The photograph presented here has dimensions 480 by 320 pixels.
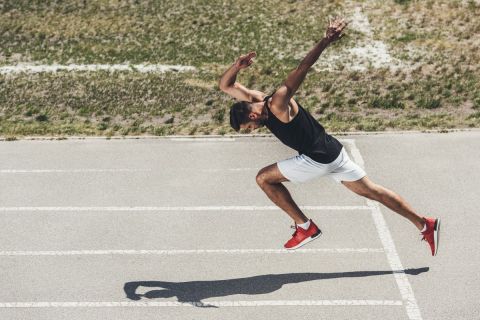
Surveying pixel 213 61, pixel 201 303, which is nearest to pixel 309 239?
pixel 201 303

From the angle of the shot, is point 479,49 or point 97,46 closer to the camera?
point 479,49

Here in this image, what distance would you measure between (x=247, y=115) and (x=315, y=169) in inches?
40.2

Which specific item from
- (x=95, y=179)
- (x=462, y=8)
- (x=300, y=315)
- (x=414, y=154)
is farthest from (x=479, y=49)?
(x=300, y=315)

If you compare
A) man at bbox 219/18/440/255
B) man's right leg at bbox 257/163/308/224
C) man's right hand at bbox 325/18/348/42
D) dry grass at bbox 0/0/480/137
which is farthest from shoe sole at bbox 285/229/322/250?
dry grass at bbox 0/0/480/137

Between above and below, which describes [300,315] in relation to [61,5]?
below

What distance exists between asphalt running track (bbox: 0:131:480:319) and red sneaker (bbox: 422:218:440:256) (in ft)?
0.80

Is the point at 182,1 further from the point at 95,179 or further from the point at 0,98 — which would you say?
the point at 95,179

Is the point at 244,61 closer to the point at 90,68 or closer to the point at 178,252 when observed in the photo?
the point at 178,252

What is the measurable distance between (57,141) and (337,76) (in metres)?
7.31

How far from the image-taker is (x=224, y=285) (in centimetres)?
815

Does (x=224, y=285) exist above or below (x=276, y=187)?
below

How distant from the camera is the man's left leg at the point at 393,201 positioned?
803 centimetres

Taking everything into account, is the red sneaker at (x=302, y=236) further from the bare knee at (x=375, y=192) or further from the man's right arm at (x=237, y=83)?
the man's right arm at (x=237, y=83)

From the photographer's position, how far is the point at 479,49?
19.1 metres
